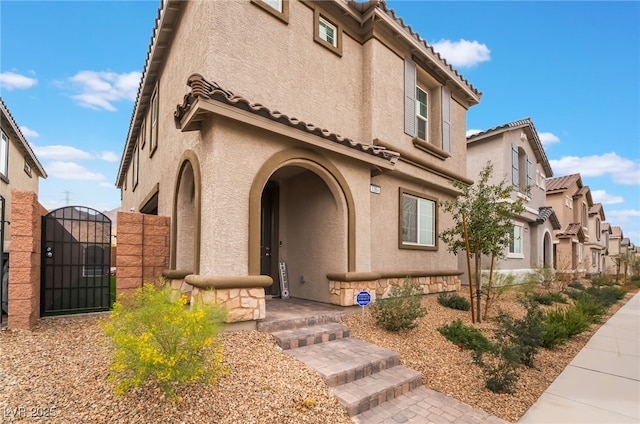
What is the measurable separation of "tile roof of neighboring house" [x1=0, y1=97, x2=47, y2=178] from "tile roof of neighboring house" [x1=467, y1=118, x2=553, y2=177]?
786 inches

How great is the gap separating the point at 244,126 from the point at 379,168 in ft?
12.0

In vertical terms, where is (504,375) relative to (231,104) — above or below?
below

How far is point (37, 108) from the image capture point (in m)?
14.1

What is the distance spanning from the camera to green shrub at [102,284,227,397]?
3.07 metres

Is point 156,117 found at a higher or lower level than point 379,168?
higher

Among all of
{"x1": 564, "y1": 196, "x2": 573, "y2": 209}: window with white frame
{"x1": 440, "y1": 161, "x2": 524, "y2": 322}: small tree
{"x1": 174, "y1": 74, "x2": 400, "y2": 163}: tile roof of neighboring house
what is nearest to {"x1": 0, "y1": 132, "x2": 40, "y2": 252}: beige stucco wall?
{"x1": 174, "y1": 74, "x2": 400, "y2": 163}: tile roof of neighboring house

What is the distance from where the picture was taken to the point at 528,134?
58.7 feet

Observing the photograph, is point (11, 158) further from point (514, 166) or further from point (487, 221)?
point (514, 166)

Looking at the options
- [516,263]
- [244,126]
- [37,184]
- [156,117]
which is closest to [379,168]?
[244,126]

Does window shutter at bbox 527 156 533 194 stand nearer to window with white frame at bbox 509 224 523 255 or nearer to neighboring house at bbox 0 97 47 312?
window with white frame at bbox 509 224 523 255

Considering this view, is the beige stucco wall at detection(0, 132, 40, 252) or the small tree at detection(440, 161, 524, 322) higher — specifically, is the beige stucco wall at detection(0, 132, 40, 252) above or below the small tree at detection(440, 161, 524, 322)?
above

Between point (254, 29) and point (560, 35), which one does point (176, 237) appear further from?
point (560, 35)

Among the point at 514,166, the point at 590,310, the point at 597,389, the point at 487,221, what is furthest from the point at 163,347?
the point at 514,166

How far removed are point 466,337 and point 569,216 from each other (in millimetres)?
25339
